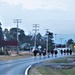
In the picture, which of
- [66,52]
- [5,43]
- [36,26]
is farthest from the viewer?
[36,26]

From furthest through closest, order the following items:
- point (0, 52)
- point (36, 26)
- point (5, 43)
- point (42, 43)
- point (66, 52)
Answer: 1. point (42, 43)
2. point (36, 26)
3. point (66, 52)
4. point (5, 43)
5. point (0, 52)

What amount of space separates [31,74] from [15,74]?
1415mm

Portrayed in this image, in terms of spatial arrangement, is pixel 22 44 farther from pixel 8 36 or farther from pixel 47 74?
pixel 47 74

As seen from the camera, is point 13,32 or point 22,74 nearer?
point 22,74

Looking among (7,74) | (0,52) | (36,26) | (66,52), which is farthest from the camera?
(36,26)

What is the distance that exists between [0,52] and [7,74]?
58031 millimetres

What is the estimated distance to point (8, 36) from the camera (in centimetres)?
19425

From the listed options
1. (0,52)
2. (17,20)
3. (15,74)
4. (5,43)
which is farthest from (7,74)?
(17,20)

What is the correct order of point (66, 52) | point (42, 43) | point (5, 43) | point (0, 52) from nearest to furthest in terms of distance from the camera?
1. point (0, 52)
2. point (5, 43)
3. point (66, 52)
4. point (42, 43)

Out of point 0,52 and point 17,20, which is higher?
point 17,20

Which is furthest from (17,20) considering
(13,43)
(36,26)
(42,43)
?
(42,43)

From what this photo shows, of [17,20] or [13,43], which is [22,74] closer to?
[13,43]

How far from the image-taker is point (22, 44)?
7736 inches

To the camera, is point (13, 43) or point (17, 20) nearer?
point (13, 43)
